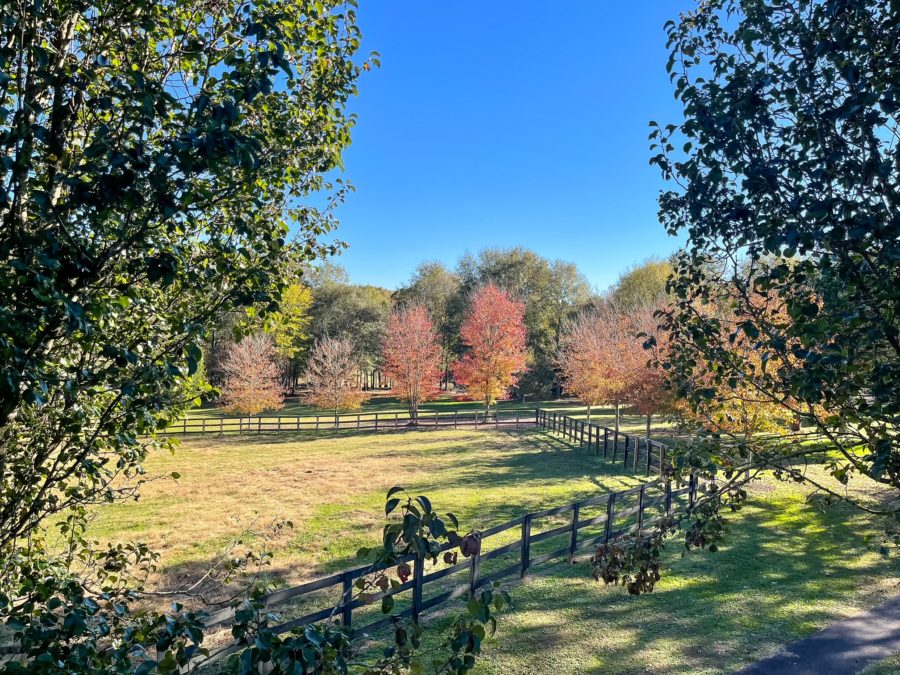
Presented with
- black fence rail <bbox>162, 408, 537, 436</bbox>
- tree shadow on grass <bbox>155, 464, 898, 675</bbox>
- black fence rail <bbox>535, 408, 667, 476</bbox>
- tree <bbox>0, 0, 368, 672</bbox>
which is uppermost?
tree <bbox>0, 0, 368, 672</bbox>

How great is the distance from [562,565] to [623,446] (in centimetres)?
1306

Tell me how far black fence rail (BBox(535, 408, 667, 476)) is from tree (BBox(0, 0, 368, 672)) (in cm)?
992

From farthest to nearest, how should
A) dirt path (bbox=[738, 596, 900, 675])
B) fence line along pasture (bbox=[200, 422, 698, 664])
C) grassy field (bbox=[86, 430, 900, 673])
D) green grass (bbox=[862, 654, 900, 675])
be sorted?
grassy field (bbox=[86, 430, 900, 673]) < dirt path (bbox=[738, 596, 900, 675]) < green grass (bbox=[862, 654, 900, 675]) < fence line along pasture (bbox=[200, 422, 698, 664])

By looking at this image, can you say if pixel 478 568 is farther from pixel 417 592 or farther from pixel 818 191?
pixel 818 191

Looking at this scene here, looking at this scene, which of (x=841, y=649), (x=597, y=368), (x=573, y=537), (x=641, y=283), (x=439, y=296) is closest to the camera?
(x=841, y=649)

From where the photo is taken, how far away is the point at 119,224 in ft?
10.2

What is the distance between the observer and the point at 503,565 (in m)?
9.27

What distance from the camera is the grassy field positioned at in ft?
21.9

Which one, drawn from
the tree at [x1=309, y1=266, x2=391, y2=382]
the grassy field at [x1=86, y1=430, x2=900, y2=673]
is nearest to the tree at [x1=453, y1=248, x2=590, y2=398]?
the tree at [x1=309, y1=266, x2=391, y2=382]

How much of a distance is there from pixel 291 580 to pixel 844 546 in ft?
35.1

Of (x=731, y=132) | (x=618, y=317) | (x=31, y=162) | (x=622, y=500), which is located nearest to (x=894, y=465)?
(x=731, y=132)

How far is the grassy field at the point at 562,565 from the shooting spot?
21.9 feet

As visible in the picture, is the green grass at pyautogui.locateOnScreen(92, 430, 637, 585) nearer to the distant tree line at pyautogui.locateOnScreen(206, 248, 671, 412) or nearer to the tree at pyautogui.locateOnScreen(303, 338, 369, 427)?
the tree at pyautogui.locateOnScreen(303, 338, 369, 427)

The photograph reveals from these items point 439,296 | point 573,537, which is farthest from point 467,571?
point 439,296
